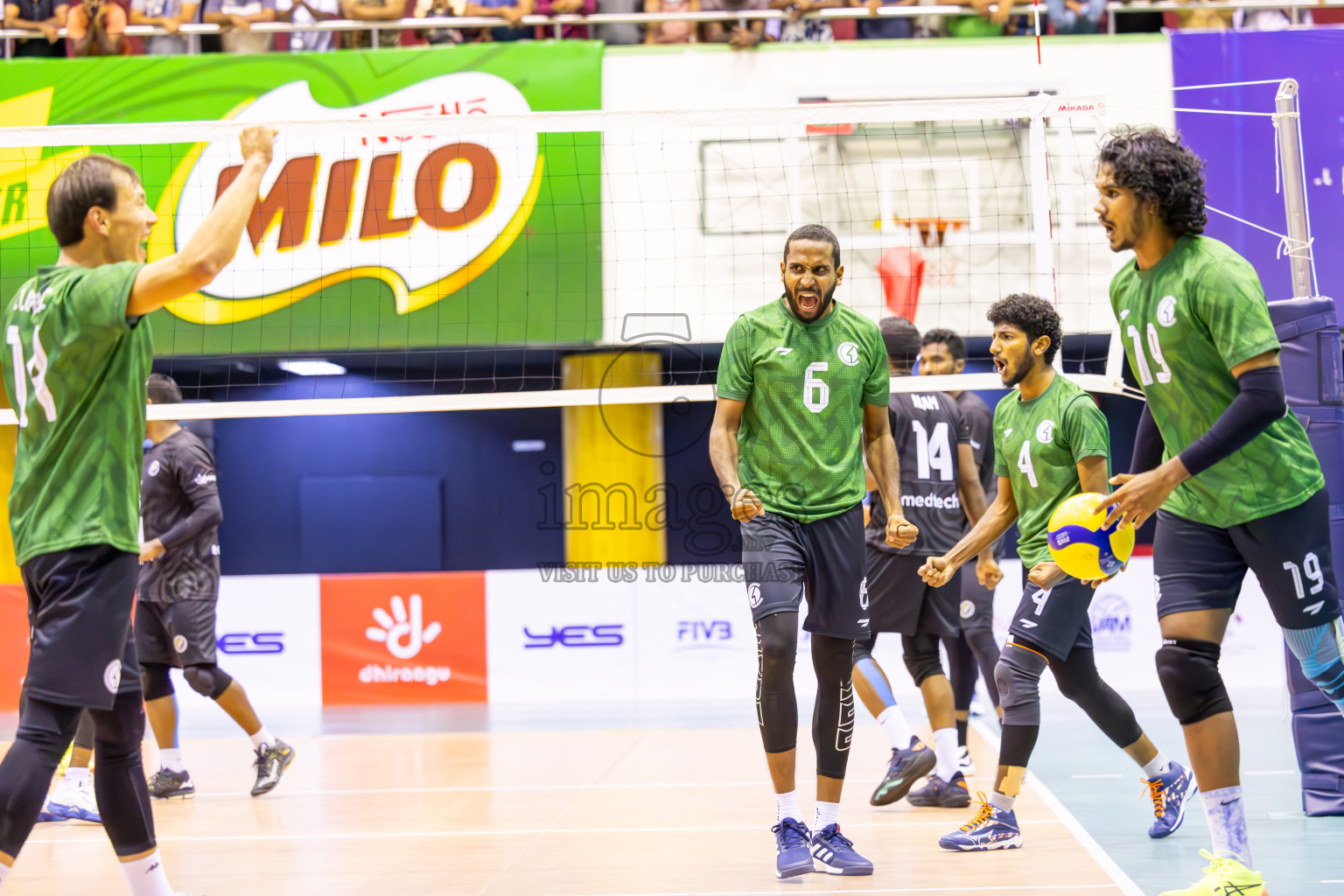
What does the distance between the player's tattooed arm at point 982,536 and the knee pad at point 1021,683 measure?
327 millimetres

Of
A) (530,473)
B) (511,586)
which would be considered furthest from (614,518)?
(530,473)

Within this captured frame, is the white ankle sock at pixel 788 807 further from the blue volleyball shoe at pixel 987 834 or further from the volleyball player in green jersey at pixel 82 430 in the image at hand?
the volleyball player in green jersey at pixel 82 430

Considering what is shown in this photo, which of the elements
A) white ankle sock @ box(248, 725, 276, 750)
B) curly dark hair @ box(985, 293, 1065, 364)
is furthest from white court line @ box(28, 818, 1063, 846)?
curly dark hair @ box(985, 293, 1065, 364)

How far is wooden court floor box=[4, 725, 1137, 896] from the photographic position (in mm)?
3664

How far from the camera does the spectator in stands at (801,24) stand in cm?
1009

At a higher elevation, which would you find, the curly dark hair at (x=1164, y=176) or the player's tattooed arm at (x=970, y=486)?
the curly dark hair at (x=1164, y=176)

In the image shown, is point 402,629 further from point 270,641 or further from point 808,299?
point 808,299

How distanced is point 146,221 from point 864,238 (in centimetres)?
769

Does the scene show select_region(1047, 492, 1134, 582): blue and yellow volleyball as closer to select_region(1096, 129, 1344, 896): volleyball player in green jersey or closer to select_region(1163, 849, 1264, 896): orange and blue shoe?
select_region(1096, 129, 1344, 896): volleyball player in green jersey

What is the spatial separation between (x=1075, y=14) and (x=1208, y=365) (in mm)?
8162

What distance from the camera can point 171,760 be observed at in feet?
17.9

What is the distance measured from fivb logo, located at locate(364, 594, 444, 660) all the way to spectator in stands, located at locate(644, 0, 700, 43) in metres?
5.30

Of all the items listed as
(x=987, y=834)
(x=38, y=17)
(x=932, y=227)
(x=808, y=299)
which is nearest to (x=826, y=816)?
(x=987, y=834)

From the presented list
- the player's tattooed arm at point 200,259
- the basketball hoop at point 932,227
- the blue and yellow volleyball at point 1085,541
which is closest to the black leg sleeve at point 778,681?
the blue and yellow volleyball at point 1085,541
